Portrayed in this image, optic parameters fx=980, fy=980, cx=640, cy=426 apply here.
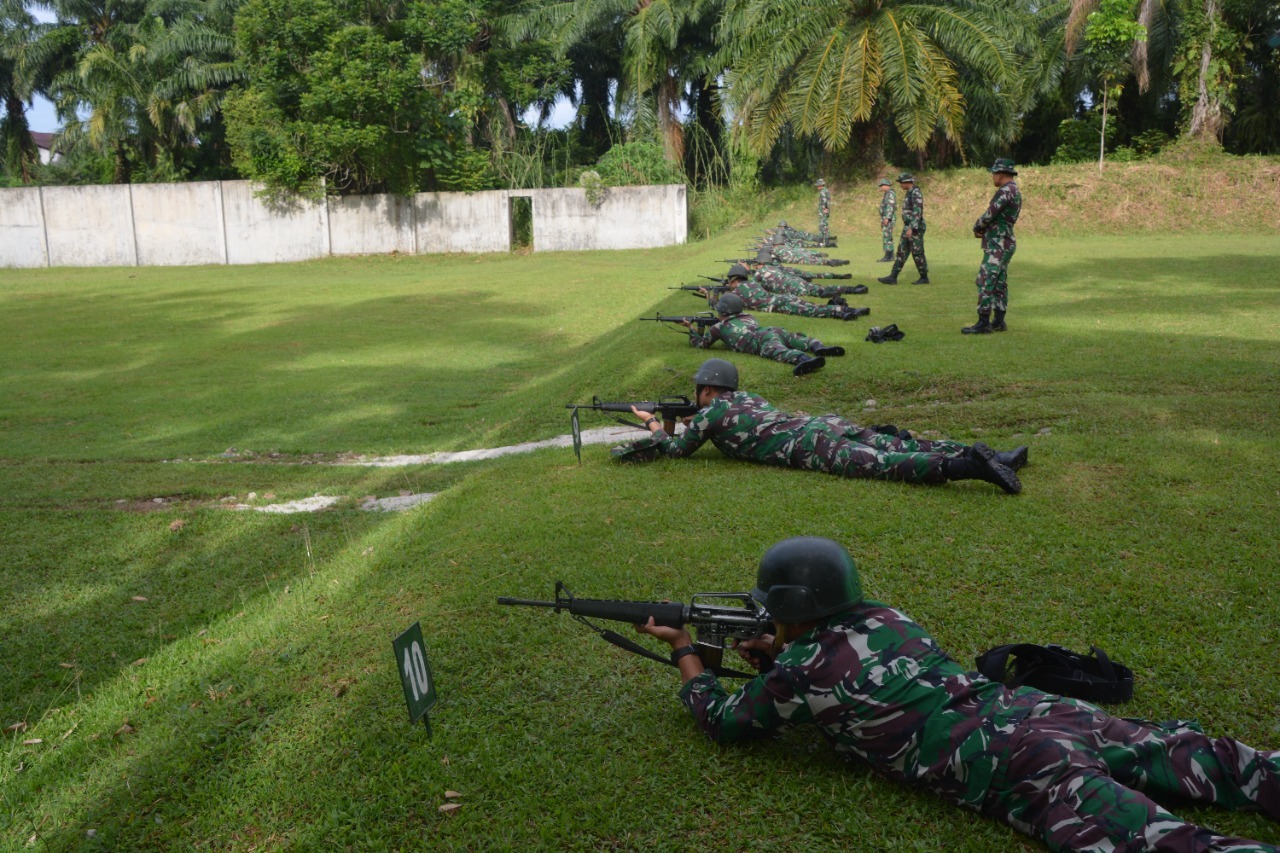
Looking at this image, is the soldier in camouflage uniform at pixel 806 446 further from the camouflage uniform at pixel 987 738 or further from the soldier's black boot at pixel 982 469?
the camouflage uniform at pixel 987 738

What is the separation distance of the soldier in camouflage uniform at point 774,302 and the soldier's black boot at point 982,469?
8208 mm

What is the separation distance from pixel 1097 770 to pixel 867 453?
14.0 ft

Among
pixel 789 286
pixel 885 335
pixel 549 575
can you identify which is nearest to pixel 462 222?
pixel 789 286

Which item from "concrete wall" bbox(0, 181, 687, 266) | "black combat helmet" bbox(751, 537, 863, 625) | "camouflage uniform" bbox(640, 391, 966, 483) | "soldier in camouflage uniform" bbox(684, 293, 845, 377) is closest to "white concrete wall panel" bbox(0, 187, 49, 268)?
"concrete wall" bbox(0, 181, 687, 266)

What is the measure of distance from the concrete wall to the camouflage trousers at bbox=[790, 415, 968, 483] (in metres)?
27.7

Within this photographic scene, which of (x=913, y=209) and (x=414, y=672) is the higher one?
(x=913, y=209)

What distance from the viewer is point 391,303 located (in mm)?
23562

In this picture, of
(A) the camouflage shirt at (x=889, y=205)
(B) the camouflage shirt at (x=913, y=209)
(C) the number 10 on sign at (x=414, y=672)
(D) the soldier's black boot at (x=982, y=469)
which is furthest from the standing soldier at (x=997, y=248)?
(C) the number 10 on sign at (x=414, y=672)

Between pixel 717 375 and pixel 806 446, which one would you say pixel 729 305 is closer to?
pixel 717 375

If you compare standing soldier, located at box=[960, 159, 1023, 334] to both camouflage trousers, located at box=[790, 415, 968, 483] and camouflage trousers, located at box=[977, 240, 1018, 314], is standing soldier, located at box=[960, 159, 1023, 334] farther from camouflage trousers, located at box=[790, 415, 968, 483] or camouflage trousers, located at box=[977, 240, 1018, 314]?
camouflage trousers, located at box=[790, 415, 968, 483]

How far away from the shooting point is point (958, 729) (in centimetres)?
335

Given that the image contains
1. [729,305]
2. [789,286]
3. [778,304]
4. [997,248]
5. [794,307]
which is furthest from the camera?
[789,286]

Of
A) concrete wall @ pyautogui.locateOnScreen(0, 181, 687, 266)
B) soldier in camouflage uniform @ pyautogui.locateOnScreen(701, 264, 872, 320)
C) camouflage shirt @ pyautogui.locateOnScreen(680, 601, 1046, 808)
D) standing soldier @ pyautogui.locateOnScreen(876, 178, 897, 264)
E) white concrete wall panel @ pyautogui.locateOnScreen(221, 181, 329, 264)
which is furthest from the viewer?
white concrete wall panel @ pyautogui.locateOnScreen(221, 181, 329, 264)

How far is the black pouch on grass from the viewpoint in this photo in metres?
4.00
